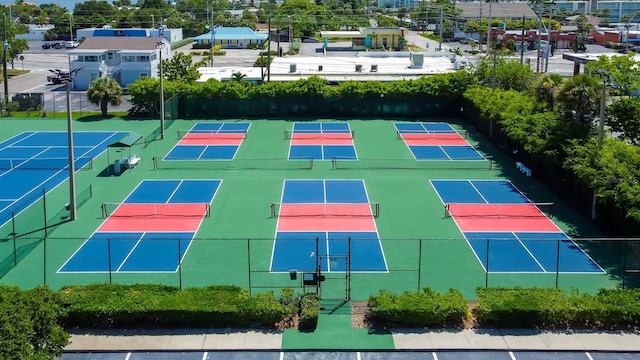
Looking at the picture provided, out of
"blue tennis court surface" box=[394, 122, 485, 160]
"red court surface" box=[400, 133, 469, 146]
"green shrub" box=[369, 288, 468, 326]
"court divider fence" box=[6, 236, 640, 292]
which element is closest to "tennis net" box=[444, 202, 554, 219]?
"court divider fence" box=[6, 236, 640, 292]

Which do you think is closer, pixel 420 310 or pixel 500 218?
pixel 420 310

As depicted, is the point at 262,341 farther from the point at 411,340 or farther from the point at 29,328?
the point at 29,328

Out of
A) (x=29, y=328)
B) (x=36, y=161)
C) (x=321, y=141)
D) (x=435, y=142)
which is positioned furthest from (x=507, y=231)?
(x=36, y=161)

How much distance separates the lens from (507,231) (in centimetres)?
2952

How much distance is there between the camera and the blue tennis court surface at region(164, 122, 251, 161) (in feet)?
142

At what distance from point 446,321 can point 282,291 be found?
4.96 metres

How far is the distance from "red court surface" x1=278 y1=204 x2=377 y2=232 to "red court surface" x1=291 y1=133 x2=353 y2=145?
1450cm

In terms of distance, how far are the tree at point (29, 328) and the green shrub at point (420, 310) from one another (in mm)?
8785

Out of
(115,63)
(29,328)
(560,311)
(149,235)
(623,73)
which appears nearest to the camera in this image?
(29,328)

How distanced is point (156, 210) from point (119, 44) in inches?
1830

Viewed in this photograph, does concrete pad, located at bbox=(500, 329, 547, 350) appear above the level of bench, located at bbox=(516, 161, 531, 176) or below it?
below

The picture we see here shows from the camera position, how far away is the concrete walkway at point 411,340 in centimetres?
1973

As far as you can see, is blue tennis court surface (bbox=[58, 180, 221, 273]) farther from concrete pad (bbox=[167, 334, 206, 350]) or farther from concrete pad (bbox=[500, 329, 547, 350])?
concrete pad (bbox=[500, 329, 547, 350])

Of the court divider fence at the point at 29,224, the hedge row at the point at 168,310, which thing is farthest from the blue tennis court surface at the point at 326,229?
the court divider fence at the point at 29,224
